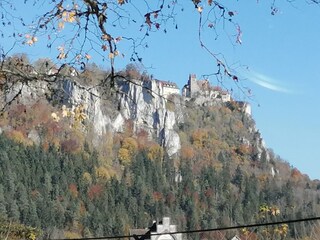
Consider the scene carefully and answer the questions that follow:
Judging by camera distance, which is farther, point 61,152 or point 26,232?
point 61,152

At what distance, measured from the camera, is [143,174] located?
126 metres

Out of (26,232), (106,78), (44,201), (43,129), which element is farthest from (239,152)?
(106,78)

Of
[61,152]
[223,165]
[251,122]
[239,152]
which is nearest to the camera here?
[61,152]

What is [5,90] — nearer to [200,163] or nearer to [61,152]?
[61,152]

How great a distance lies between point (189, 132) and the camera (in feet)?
516

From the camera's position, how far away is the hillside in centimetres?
9688

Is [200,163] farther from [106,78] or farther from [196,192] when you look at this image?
[106,78]

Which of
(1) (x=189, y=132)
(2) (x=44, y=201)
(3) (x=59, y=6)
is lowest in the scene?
(3) (x=59, y=6)

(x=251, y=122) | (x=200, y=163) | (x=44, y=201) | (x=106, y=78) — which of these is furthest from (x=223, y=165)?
(x=106, y=78)

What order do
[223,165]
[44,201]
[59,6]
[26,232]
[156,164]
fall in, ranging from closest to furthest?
1. [59,6]
2. [26,232]
3. [44,201]
4. [156,164]
5. [223,165]

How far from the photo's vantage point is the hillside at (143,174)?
96875 millimetres

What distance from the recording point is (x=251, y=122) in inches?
6624

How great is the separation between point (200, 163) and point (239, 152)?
15045mm

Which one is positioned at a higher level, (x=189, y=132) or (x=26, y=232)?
(x=189, y=132)
